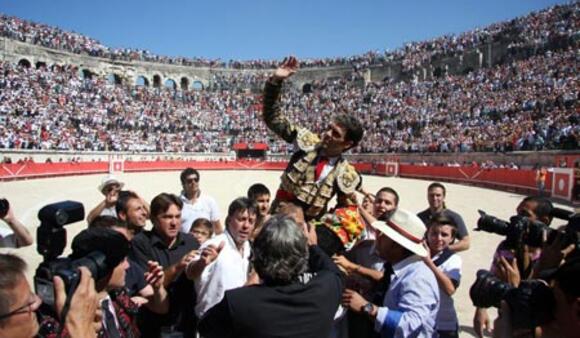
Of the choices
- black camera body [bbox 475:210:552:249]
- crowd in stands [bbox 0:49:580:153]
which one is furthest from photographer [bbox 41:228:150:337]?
crowd in stands [bbox 0:49:580:153]

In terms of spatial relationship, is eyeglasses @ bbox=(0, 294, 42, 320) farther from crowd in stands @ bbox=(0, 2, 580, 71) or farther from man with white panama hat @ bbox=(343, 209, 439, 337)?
crowd in stands @ bbox=(0, 2, 580, 71)

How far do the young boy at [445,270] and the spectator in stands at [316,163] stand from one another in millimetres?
769

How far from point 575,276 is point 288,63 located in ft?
8.27

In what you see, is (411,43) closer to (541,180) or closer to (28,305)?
(541,180)

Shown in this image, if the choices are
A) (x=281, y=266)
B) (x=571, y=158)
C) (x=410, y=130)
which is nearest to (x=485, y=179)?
(x=571, y=158)

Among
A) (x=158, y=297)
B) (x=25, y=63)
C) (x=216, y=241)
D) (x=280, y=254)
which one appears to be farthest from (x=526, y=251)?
(x=25, y=63)

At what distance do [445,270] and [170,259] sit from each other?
2.01m

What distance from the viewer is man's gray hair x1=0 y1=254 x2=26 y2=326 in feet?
5.38

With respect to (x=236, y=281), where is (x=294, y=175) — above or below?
above

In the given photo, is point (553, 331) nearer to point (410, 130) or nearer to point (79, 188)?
point (79, 188)

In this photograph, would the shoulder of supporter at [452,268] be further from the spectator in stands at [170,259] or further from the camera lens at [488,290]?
the spectator in stands at [170,259]

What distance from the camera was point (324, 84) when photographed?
5556 centimetres

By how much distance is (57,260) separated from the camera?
190cm

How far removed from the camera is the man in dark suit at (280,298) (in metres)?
1.94
